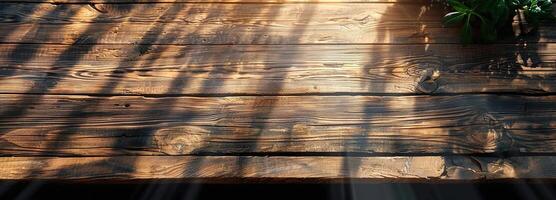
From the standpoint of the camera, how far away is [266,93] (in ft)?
7.06

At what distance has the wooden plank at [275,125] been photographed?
6.27 ft

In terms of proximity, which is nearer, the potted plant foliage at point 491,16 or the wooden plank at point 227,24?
the potted plant foliage at point 491,16

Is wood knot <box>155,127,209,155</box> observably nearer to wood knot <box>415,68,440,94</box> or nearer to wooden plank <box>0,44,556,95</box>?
wooden plank <box>0,44,556,95</box>

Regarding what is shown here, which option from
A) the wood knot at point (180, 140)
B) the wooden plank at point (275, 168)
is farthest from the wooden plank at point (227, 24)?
the wooden plank at point (275, 168)

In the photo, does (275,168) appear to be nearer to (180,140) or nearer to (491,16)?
(180,140)

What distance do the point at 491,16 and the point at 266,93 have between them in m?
1.10

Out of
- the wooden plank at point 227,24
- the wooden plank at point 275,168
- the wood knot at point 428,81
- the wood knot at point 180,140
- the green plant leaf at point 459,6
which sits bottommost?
the wooden plank at point 275,168

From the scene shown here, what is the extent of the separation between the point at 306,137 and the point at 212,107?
41 cm

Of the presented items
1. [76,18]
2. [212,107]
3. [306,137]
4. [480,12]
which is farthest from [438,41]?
[76,18]

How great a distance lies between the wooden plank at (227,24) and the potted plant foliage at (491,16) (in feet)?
0.24

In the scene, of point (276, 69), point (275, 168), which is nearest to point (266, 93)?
Answer: point (276, 69)

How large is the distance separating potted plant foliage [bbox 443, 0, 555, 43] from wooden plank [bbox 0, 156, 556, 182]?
710mm

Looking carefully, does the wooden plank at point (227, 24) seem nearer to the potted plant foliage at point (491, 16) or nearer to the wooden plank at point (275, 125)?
the potted plant foliage at point (491, 16)

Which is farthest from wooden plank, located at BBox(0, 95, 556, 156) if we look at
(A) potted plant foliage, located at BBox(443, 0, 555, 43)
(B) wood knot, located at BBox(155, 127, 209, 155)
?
(A) potted plant foliage, located at BBox(443, 0, 555, 43)
